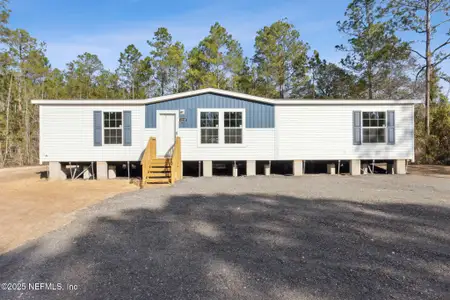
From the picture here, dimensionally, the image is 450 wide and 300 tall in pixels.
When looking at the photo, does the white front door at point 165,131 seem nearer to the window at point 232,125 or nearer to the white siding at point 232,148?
the white siding at point 232,148

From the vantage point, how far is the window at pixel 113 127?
36.9ft

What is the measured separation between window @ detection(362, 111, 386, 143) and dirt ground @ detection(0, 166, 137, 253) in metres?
9.89

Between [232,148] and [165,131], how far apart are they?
2.96 meters

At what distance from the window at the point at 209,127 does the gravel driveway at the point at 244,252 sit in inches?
196

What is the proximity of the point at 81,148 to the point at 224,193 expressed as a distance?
698cm

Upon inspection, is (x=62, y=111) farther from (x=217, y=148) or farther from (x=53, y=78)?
(x=53, y=78)

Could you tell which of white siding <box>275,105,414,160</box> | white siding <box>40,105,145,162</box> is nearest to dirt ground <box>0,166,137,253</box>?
white siding <box>40,105,145,162</box>

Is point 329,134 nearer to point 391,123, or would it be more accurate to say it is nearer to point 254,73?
point 391,123

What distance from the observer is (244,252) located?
3746mm

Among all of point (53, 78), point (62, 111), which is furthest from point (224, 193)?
point (53, 78)

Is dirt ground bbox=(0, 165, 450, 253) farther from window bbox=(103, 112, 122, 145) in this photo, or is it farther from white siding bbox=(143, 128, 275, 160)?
white siding bbox=(143, 128, 275, 160)

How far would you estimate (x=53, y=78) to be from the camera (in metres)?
27.7

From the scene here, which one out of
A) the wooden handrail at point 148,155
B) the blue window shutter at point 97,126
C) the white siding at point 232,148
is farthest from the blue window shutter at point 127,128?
the white siding at point 232,148

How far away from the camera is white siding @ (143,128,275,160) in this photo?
11.5m
